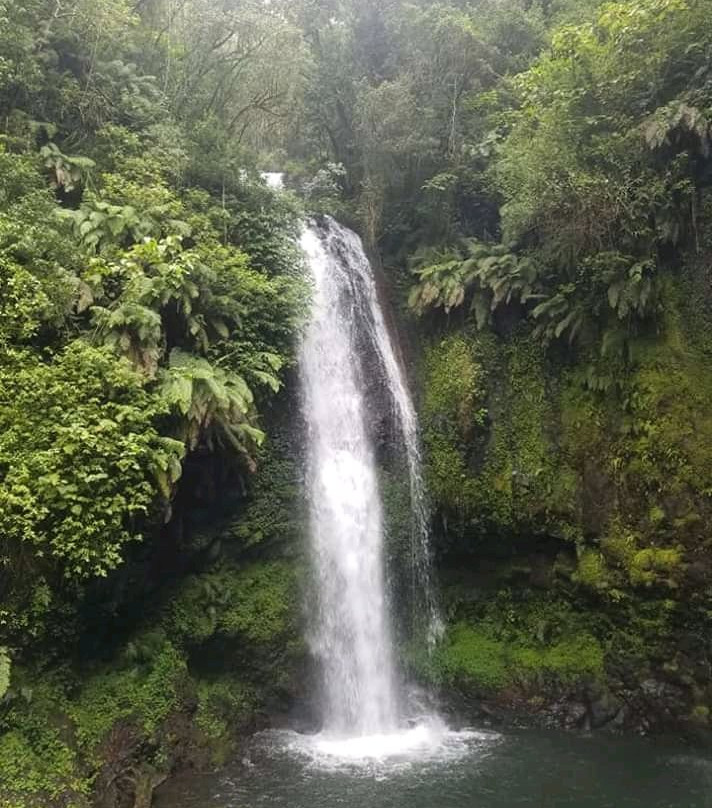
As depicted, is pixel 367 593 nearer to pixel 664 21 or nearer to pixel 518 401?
pixel 518 401

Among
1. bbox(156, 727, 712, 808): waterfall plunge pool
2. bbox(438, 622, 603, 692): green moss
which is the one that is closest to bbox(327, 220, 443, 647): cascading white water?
bbox(438, 622, 603, 692): green moss

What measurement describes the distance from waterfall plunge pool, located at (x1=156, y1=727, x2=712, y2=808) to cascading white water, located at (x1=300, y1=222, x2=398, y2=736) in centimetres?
90

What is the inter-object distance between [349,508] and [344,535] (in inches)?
20.6

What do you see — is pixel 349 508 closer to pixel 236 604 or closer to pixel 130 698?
pixel 236 604

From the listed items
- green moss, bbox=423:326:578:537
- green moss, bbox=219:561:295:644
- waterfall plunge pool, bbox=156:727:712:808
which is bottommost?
waterfall plunge pool, bbox=156:727:712:808

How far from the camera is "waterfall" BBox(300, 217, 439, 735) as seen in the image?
37.9ft

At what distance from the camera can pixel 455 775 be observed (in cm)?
917

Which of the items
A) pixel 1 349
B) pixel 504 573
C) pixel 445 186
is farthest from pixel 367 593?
pixel 445 186

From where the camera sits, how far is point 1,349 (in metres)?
8.03

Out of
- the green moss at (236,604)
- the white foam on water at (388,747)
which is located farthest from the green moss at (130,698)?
the white foam on water at (388,747)

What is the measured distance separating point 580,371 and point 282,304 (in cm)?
592

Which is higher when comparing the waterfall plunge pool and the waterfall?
the waterfall

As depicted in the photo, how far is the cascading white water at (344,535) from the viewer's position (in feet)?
37.6

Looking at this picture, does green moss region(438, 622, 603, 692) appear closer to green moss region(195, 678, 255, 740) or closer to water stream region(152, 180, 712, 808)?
water stream region(152, 180, 712, 808)
